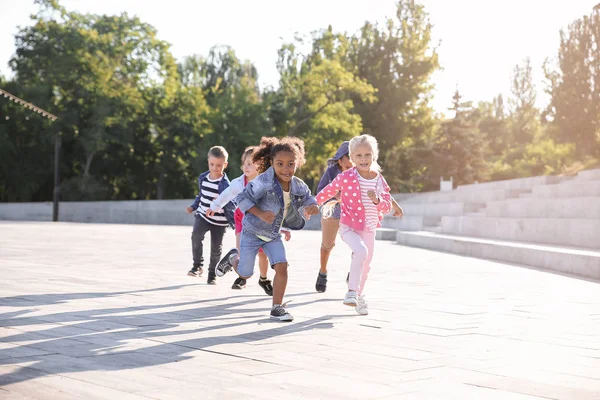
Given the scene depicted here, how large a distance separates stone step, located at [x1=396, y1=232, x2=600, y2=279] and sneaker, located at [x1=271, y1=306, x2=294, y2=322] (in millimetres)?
6294

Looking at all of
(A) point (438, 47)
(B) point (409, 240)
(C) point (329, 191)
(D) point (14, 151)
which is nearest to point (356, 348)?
(C) point (329, 191)

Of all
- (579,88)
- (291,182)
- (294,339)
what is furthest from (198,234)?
(579,88)

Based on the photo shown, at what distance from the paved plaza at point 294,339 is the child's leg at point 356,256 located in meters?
0.27

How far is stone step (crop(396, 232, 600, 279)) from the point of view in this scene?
12.0m

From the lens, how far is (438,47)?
6009 cm

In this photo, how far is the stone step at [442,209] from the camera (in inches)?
999

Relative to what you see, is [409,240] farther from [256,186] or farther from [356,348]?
[356,348]

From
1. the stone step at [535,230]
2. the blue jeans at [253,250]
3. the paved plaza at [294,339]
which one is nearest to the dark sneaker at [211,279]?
the paved plaza at [294,339]

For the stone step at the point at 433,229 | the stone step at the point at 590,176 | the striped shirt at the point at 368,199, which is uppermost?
the stone step at the point at 590,176

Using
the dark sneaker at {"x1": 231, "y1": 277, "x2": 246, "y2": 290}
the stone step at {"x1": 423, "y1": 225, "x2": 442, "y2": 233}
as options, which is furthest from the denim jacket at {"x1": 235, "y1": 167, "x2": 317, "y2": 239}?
the stone step at {"x1": 423, "y1": 225, "x2": 442, "y2": 233}

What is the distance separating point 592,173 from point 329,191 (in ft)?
63.5

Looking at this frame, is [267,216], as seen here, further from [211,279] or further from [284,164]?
[211,279]

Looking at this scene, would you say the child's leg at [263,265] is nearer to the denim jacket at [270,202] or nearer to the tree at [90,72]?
the denim jacket at [270,202]

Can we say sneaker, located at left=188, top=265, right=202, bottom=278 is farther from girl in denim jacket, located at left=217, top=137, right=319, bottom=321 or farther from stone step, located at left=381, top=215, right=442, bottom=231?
stone step, located at left=381, top=215, right=442, bottom=231
